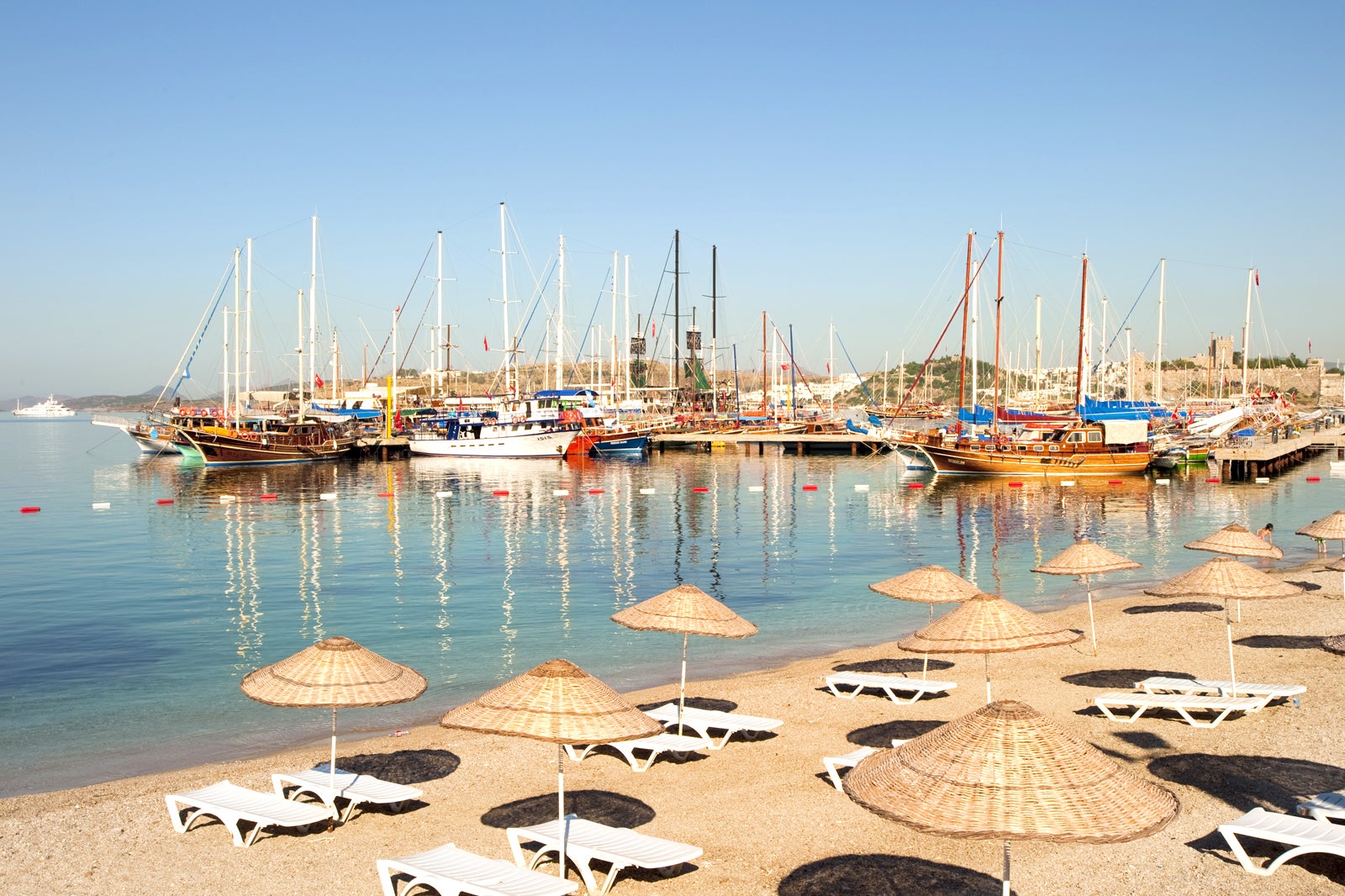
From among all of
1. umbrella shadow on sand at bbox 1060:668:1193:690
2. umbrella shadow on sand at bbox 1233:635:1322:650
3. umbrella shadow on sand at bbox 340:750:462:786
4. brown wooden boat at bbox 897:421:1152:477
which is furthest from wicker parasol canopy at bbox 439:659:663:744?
brown wooden boat at bbox 897:421:1152:477

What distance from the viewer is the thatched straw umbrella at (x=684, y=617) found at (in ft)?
41.5

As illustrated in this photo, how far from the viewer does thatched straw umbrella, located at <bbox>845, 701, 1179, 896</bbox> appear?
5848 millimetres

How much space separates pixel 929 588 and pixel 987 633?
3522mm

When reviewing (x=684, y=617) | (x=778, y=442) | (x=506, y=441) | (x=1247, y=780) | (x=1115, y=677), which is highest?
(x=684, y=617)

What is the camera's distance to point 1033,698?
14.9 meters

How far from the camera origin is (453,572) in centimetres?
3080

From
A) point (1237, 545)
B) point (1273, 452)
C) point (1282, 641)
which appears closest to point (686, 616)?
point (1237, 545)

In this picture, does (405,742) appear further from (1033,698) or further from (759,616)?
(759,616)

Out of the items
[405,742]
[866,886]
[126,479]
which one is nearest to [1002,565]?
[405,742]

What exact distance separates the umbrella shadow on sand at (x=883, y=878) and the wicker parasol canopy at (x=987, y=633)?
9.86ft

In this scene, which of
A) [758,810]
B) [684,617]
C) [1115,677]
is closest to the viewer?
[758,810]

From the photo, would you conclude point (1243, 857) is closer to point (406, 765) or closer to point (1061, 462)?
point (406, 765)

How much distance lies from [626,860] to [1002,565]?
24823 millimetres

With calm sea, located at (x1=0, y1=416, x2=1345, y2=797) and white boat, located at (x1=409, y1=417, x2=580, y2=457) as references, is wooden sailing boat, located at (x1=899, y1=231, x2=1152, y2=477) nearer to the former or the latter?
calm sea, located at (x1=0, y1=416, x2=1345, y2=797)
